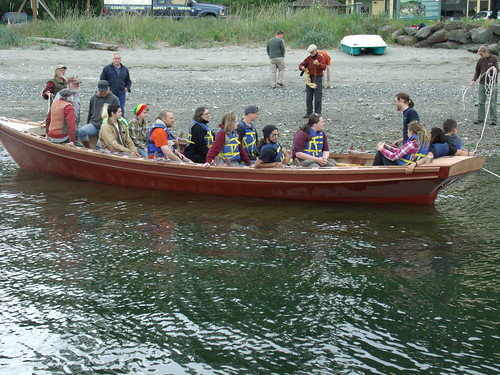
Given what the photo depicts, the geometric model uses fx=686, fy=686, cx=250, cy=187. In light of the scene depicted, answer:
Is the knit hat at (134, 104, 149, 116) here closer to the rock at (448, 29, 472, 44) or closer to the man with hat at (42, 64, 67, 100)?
the man with hat at (42, 64, 67, 100)

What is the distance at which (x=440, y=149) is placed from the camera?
30.0ft

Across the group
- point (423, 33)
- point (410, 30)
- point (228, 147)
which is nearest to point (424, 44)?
point (423, 33)

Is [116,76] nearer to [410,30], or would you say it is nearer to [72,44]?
[72,44]

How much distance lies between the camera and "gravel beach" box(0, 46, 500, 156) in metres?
14.5

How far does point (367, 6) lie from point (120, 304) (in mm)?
31013

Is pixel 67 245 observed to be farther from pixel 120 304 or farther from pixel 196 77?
pixel 196 77

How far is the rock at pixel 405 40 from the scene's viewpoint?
74.3ft

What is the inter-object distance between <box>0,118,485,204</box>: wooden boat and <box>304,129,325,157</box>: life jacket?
1.24ft

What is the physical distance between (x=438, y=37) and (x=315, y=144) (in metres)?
14.4

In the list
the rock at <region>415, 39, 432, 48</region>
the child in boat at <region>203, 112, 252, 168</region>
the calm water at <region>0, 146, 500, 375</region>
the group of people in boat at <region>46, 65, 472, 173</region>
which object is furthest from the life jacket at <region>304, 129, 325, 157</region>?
the rock at <region>415, 39, 432, 48</region>

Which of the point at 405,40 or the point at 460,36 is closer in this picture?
the point at 460,36

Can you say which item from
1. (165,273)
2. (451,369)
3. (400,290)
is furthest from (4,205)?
(451,369)

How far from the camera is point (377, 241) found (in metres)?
8.30

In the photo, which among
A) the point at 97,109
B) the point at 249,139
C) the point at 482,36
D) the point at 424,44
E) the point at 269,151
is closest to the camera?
the point at 269,151
